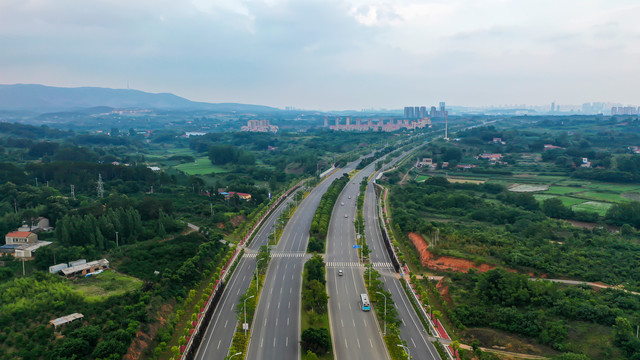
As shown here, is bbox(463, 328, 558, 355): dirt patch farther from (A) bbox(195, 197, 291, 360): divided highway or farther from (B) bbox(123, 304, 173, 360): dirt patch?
(B) bbox(123, 304, 173, 360): dirt patch

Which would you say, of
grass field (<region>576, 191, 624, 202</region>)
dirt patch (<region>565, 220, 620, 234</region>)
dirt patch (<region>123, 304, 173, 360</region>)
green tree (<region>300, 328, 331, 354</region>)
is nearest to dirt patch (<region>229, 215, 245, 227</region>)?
dirt patch (<region>123, 304, 173, 360</region>)

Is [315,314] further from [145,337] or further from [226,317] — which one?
[145,337]

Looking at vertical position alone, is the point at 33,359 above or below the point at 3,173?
below

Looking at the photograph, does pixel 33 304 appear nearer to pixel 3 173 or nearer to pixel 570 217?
pixel 3 173

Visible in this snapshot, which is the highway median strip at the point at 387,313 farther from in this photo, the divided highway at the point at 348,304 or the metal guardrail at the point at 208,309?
the metal guardrail at the point at 208,309

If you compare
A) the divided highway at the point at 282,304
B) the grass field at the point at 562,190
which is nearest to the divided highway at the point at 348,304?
the divided highway at the point at 282,304

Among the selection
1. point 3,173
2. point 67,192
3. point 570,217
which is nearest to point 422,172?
point 570,217
